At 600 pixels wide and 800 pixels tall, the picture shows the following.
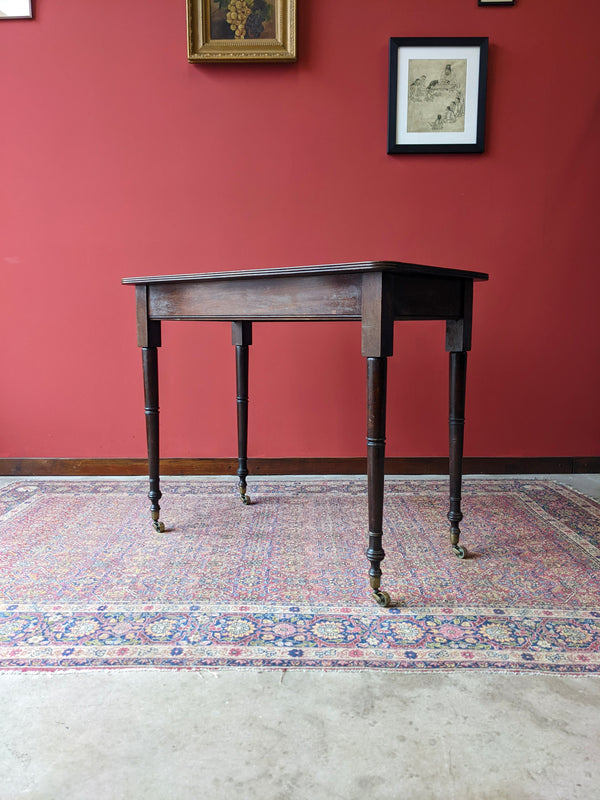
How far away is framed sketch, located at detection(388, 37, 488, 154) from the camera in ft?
8.70

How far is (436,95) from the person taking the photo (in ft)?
8.80

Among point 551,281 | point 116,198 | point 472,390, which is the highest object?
point 116,198

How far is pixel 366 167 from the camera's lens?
108 inches

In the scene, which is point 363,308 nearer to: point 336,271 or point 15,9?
point 336,271

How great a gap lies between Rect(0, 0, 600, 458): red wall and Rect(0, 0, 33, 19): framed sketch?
0.13ft

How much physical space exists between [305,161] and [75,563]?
1.95 m

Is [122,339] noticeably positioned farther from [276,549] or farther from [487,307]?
[487,307]

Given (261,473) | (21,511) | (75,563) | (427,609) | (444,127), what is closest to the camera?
(427,609)

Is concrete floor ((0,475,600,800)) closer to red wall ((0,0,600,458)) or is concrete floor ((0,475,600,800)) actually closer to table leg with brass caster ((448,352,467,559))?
table leg with brass caster ((448,352,467,559))

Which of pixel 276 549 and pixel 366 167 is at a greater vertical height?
pixel 366 167

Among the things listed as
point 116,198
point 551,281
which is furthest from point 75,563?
point 551,281

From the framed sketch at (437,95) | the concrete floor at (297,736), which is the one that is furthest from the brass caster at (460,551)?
the framed sketch at (437,95)

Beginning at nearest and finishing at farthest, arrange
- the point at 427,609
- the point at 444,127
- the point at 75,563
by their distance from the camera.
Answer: the point at 427,609
the point at 75,563
the point at 444,127

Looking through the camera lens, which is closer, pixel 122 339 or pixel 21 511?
pixel 21 511
